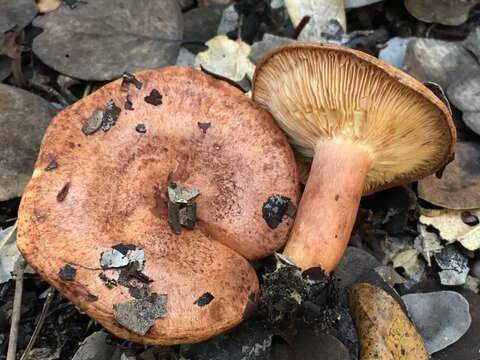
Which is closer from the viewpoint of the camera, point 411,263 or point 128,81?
point 128,81

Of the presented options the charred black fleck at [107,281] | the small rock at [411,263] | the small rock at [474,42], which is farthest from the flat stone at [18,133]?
the small rock at [474,42]

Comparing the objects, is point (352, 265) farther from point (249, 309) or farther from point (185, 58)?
point (185, 58)

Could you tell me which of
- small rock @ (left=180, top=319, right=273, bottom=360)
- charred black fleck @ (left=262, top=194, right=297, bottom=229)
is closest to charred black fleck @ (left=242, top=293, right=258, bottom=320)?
small rock @ (left=180, top=319, right=273, bottom=360)

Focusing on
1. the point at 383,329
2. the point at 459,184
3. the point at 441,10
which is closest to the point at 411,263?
the point at 459,184

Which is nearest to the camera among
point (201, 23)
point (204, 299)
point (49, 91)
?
point (204, 299)

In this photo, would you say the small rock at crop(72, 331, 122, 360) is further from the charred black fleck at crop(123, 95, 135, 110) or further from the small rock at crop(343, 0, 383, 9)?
the small rock at crop(343, 0, 383, 9)

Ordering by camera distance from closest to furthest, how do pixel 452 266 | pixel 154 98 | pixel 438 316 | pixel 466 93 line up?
1. pixel 154 98
2. pixel 438 316
3. pixel 452 266
4. pixel 466 93

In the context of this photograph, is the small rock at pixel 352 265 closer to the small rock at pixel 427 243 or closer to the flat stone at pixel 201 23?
the small rock at pixel 427 243
